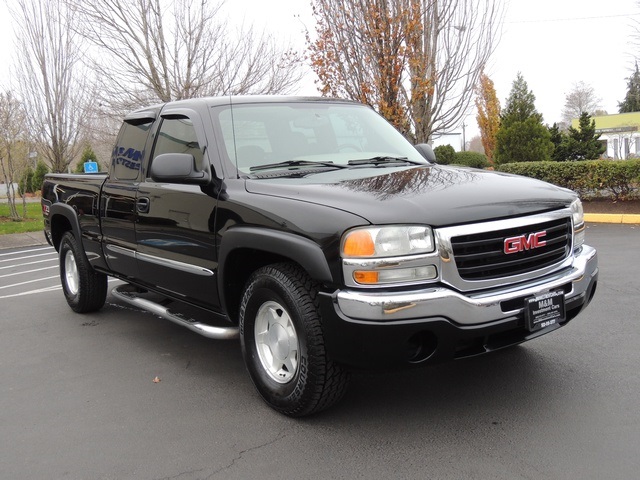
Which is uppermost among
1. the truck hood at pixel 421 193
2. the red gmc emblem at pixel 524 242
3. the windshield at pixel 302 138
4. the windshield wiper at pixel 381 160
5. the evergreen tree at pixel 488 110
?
the evergreen tree at pixel 488 110

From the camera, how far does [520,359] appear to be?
4.28 metres

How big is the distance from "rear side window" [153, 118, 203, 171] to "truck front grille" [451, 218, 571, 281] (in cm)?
194

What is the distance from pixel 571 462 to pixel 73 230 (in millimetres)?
4869

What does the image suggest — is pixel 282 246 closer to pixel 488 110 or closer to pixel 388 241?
pixel 388 241

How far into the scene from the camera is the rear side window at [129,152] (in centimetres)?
492

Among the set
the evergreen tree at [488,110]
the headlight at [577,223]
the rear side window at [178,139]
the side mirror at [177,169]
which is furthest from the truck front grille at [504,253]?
the evergreen tree at [488,110]

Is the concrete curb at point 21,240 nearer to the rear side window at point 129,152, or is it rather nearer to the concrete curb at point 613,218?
the rear side window at point 129,152

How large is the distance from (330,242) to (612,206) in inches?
462

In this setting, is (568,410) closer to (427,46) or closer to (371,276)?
(371,276)

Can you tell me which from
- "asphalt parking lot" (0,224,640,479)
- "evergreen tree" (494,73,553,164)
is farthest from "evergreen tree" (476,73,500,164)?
"asphalt parking lot" (0,224,640,479)

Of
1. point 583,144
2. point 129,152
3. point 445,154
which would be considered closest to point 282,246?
point 129,152

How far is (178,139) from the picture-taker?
448 cm

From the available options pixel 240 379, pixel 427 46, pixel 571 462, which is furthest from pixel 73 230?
pixel 427 46

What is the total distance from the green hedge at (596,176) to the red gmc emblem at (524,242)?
10577mm
